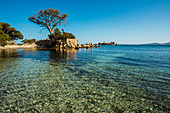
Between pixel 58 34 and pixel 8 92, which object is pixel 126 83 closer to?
pixel 8 92

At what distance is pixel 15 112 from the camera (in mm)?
3619

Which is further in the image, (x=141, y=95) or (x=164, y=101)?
(x=141, y=95)

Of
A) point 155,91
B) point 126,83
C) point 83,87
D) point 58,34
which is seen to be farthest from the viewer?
point 58,34

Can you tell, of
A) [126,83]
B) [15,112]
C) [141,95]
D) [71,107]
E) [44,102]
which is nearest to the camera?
[15,112]

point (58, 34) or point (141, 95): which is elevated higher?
point (58, 34)

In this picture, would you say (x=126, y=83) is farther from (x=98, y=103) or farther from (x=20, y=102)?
(x=20, y=102)

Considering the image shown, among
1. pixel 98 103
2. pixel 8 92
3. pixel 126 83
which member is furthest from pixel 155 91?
pixel 8 92

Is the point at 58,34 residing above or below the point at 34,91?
above

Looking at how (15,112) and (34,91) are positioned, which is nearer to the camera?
(15,112)

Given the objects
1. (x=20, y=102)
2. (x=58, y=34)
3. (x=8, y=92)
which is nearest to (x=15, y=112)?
(x=20, y=102)

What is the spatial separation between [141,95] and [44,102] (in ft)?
15.6

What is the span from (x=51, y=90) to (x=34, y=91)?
88 cm

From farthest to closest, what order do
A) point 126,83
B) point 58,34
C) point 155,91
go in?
point 58,34, point 126,83, point 155,91

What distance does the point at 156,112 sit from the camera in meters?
3.74
